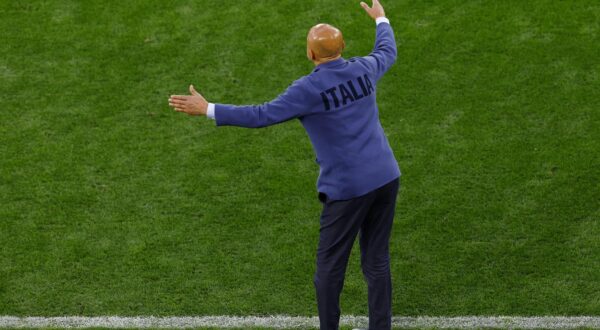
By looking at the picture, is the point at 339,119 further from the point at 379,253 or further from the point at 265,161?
the point at 265,161

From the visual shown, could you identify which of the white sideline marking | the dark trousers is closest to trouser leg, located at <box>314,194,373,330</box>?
the dark trousers

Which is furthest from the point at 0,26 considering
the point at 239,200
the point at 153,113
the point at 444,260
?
the point at 444,260

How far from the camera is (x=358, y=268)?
271 inches

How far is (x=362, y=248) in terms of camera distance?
599cm

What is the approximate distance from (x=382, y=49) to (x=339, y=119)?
0.72 m

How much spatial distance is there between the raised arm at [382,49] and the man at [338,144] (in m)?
0.02

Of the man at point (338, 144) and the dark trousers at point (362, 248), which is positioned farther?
the dark trousers at point (362, 248)

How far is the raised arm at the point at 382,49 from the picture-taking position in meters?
5.88

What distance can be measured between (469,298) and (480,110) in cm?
244

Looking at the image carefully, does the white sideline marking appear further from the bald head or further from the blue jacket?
the bald head

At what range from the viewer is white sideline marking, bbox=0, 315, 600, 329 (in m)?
6.26

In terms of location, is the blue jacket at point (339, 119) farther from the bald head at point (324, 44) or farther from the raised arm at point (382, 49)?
the raised arm at point (382, 49)

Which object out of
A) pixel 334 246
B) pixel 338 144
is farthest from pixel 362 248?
pixel 338 144

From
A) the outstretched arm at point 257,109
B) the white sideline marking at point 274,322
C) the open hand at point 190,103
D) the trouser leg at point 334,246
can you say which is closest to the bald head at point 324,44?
the outstretched arm at point 257,109
